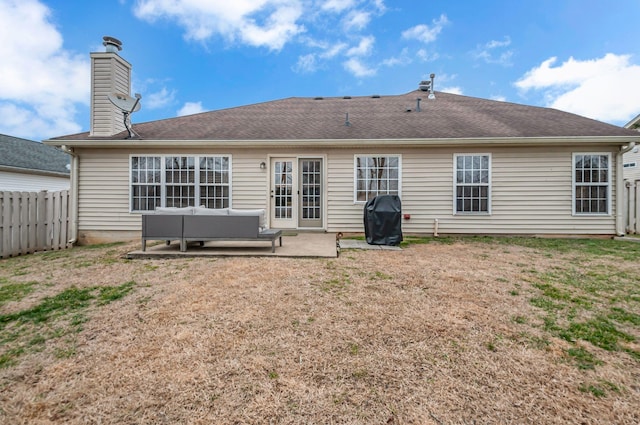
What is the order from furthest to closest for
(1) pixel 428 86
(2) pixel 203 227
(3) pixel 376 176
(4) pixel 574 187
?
(1) pixel 428 86 < (3) pixel 376 176 < (4) pixel 574 187 < (2) pixel 203 227

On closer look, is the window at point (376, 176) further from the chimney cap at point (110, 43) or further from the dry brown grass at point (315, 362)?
the chimney cap at point (110, 43)

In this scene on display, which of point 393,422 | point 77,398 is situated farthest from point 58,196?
point 393,422

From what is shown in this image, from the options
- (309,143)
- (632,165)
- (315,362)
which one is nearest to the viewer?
(315,362)

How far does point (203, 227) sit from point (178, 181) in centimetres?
328

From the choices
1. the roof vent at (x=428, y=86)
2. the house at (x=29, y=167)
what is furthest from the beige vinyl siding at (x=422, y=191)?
the house at (x=29, y=167)

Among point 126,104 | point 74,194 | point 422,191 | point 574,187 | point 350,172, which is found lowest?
point 74,194

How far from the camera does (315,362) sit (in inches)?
87.3

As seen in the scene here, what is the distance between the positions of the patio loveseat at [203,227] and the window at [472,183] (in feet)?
17.5

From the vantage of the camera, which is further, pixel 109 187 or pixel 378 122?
pixel 378 122

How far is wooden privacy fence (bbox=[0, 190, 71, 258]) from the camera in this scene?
631 centimetres

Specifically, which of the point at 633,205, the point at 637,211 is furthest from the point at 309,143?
the point at 637,211

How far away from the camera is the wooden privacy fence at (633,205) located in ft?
28.8

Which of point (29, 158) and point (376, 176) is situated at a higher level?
point (29, 158)

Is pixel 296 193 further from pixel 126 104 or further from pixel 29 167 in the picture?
pixel 29 167
